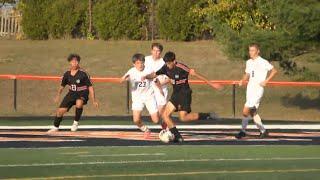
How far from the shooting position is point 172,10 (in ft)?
132

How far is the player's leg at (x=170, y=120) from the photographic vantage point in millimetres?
15766

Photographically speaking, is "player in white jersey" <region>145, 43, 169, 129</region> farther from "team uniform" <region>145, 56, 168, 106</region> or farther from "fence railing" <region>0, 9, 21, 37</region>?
"fence railing" <region>0, 9, 21, 37</region>

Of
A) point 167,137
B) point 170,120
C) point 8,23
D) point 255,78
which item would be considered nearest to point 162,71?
point 170,120

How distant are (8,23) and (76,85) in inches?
1191

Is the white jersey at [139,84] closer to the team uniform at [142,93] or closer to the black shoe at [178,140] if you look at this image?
the team uniform at [142,93]

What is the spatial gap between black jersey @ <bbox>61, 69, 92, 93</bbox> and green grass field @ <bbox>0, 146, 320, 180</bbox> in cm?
400

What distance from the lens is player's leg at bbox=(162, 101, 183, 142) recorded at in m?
15.8

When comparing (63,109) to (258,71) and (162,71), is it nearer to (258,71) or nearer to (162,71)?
(162,71)

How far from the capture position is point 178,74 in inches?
630

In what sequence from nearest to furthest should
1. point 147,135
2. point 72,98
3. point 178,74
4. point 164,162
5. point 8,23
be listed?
point 164,162 → point 178,74 → point 147,135 → point 72,98 → point 8,23

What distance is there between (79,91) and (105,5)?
78.3ft

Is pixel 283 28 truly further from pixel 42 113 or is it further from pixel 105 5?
pixel 105 5

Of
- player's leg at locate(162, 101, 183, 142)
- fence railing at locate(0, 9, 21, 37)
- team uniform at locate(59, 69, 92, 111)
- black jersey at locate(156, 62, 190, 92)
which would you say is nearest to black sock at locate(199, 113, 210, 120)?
player's leg at locate(162, 101, 183, 142)

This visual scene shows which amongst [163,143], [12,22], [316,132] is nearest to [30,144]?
[163,143]
